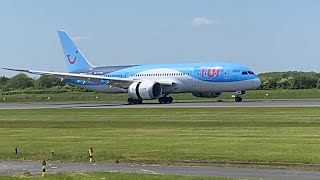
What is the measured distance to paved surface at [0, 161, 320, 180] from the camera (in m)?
19.1

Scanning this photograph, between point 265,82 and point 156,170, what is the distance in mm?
88132

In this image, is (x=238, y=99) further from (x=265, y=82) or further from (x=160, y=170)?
(x=160, y=170)

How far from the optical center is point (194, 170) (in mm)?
20656

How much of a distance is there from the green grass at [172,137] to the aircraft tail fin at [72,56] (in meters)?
38.9

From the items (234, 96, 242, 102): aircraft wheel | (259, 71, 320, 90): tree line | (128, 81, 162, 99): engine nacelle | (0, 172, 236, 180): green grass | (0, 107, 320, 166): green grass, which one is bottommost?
(0, 172, 236, 180): green grass

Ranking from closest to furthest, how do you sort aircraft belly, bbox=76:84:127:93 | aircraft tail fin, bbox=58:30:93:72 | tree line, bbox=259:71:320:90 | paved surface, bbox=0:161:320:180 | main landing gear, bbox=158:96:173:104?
paved surface, bbox=0:161:320:180, main landing gear, bbox=158:96:173:104, aircraft belly, bbox=76:84:127:93, aircraft tail fin, bbox=58:30:93:72, tree line, bbox=259:71:320:90

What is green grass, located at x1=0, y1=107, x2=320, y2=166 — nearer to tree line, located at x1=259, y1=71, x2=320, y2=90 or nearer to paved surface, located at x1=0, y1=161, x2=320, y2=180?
paved surface, located at x1=0, y1=161, x2=320, y2=180

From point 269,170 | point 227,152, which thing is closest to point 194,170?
point 269,170

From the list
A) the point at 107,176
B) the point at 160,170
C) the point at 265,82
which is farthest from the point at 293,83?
the point at 107,176

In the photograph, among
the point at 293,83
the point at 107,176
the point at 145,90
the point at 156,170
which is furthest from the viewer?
the point at 293,83

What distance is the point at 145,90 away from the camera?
233ft

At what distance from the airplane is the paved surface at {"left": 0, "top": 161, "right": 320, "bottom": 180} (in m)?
46.6

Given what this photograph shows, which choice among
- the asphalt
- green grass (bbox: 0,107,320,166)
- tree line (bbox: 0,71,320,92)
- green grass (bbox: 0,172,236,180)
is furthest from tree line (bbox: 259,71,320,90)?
green grass (bbox: 0,172,236,180)

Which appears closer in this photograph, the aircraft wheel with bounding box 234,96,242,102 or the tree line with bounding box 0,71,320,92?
the aircraft wheel with bounding box 234,96,242,102
